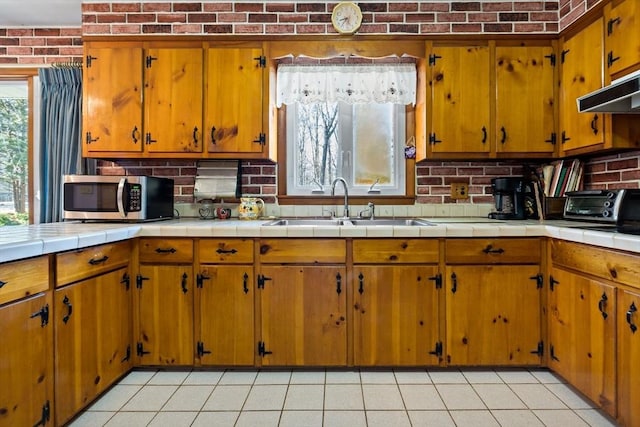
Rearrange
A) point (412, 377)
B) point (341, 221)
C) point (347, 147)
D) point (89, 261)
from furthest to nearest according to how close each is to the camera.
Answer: point (347, 147)
point (341, 221)
point (412, 377)
point (89, 261)

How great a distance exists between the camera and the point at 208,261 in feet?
7.22

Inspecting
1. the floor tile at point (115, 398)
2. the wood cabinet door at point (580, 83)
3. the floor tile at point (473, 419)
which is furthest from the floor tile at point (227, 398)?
the wood cabinet door at point (580, 83)

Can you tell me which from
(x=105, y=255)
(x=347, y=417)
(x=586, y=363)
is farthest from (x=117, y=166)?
(x=586, y=363)

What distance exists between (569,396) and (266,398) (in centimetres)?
152

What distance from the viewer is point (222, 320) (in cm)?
220

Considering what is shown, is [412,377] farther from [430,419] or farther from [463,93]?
[463,93]

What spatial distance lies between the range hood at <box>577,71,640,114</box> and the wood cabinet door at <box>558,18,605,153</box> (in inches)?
6.7

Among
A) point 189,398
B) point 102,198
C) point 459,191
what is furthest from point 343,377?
point 102,198

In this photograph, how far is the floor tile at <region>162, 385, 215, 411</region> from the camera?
6.11ft

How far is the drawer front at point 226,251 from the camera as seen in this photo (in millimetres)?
2189

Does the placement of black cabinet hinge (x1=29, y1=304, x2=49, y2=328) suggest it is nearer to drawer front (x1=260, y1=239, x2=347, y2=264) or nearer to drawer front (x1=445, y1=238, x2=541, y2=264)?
drawer front (x1=260, y1=239, x2=347, y2=264)

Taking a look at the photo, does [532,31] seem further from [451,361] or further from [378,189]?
[451,361]

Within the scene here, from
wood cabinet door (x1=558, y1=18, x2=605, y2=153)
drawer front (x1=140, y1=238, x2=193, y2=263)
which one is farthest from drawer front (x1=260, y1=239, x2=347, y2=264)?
wood cabinet door (x1=558, y1=18, x2=605, y2=153)

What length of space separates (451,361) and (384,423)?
655 mm
